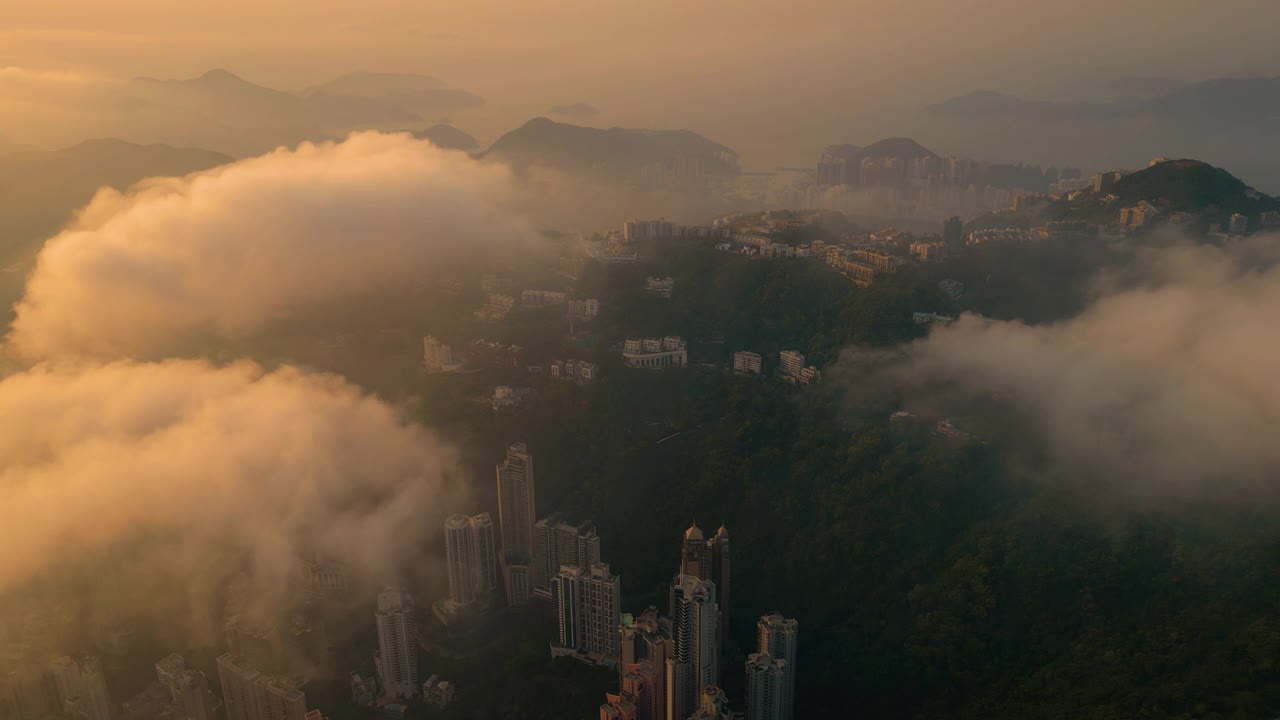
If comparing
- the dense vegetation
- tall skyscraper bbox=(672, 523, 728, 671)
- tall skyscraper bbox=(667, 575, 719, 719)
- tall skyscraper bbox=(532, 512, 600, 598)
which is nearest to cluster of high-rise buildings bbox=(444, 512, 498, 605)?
tall skyscraper bbox=(532, 512, 600, 598)

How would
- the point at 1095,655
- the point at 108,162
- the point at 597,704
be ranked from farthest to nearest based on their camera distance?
the point at 108,162 → the point at 597,704 → the point at 1095,655

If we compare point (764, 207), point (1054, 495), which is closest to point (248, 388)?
point (1054, 495)

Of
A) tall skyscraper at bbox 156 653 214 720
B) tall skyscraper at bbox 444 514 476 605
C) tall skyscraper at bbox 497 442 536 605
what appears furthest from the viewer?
tall skyscraper at bbox 497 442 536 605

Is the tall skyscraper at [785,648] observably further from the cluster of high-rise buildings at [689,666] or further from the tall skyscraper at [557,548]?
the tall skyscraper at [557,548]

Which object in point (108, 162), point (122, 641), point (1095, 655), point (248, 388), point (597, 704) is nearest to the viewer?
point (1095, 655)

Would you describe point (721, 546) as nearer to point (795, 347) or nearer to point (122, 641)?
point (795, 347)

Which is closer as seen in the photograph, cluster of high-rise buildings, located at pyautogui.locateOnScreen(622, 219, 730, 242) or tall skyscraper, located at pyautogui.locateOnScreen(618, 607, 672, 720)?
tall skyscraper, located at pyautogui.locateOnScreen(618, 607, 672, 720)

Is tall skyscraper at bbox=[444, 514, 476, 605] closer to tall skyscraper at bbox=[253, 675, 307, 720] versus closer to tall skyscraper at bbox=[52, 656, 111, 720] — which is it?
tall skyscraper at bbox=[253, 675, 307, 720]
